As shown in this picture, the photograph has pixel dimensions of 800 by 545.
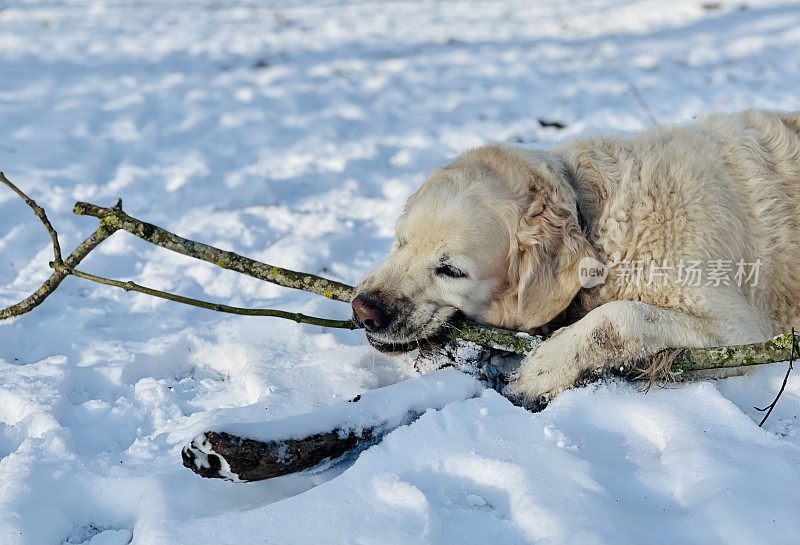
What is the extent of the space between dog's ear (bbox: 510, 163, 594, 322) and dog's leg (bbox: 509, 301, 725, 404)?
0.20m

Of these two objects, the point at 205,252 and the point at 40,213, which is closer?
the point at 40,213

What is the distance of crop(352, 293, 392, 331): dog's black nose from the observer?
3.68 metres

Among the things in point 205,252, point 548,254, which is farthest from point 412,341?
point 205,252

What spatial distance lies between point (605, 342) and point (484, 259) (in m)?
0.71

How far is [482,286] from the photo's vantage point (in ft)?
12.7

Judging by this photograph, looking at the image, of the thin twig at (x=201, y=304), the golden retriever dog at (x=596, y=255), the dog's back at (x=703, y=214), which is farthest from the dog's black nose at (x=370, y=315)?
the dog's back at (x=703, y=214)

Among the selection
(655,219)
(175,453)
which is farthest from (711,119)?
(175,453)

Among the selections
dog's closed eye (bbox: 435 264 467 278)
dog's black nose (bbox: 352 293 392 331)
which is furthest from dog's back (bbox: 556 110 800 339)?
dog's black nose (bbox: 352 293 392 331)

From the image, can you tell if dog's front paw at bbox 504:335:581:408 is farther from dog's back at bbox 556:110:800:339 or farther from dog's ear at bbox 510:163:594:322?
dog's back at bbox 556:110:800:339

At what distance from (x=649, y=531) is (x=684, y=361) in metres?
1.16

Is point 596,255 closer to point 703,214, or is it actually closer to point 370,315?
point 703,214

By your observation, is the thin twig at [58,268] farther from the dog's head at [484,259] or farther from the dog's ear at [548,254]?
the dog's ear at [548,254]

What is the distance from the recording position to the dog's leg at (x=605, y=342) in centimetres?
351

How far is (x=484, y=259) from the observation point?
383 centimetres
